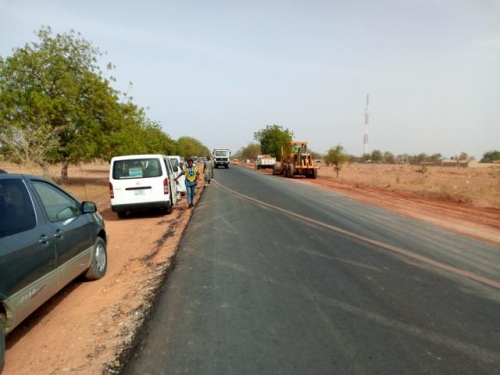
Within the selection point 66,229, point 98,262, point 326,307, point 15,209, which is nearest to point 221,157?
point 98,262

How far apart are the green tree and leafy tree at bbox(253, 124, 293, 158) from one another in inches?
1822

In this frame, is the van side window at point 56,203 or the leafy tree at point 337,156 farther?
the leafy tree at point 337,156

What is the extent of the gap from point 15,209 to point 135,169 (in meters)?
8.09

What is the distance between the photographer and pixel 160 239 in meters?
8.86

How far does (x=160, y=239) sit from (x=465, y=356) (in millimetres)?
6803

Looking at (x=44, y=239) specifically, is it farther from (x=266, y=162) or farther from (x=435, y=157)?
(x=435, y=157)

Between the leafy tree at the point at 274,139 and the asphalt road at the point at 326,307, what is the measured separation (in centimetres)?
5960

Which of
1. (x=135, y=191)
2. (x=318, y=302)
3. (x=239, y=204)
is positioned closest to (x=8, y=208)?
(x=318, y=302)

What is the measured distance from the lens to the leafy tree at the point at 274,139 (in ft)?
226

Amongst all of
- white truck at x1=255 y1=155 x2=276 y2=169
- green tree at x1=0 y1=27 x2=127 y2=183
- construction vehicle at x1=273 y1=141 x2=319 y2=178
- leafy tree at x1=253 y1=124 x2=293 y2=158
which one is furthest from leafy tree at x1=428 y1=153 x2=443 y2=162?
green tree at x1=0 y1=27 x2=127 y2=183

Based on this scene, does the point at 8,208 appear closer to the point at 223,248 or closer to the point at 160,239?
the point at 223,248

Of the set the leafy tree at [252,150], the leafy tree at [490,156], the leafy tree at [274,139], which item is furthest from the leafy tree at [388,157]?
the leafy tree at [274,139]

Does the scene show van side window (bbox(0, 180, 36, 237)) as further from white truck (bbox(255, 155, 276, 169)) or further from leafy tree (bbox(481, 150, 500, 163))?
leafy tree (bbox(481, 150, 500, 163))

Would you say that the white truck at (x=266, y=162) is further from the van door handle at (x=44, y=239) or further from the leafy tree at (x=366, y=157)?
the leafy tree at (x=366, y=157)
